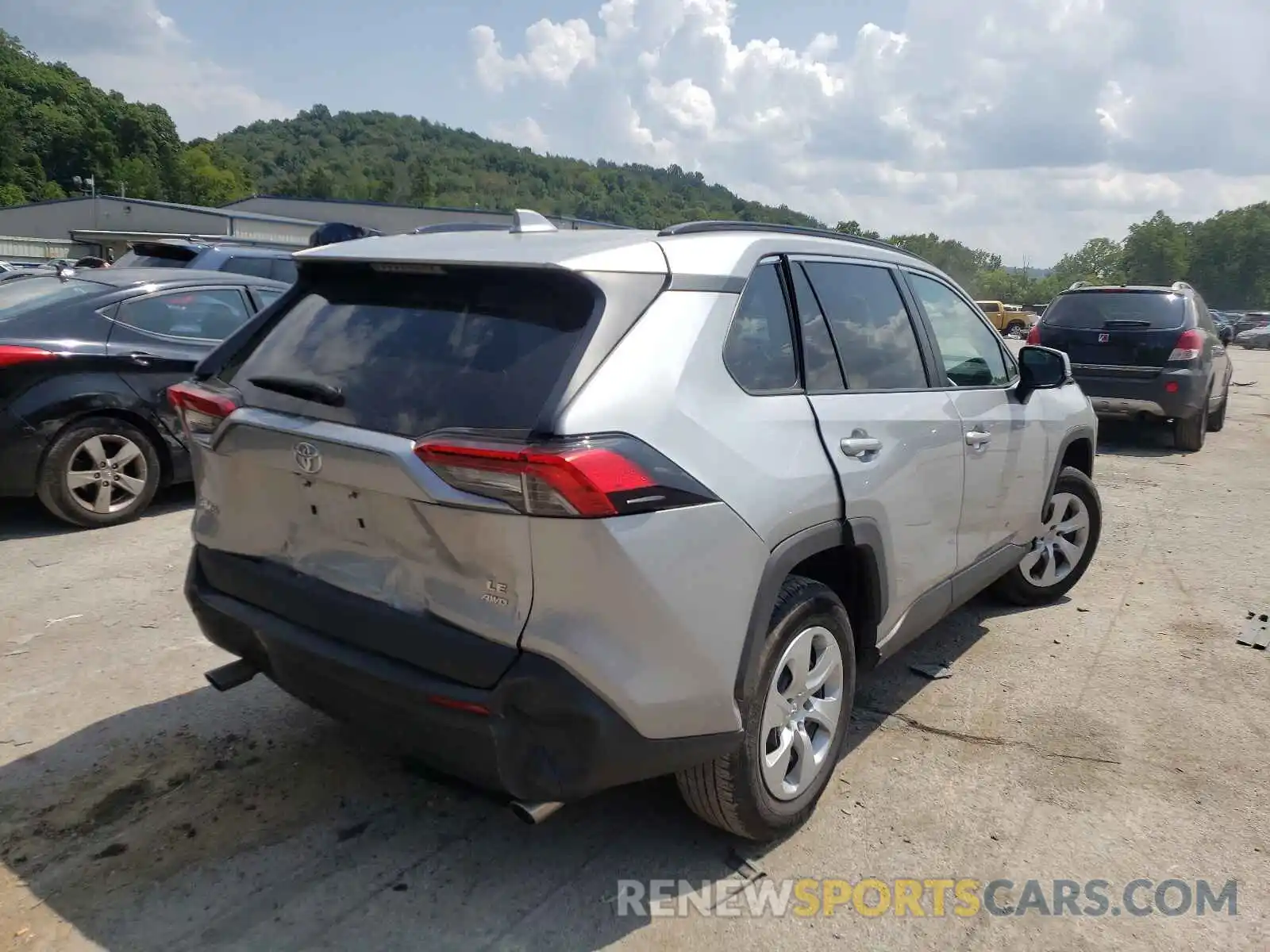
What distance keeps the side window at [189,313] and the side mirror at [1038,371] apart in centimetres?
472

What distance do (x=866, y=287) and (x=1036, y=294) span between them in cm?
12074

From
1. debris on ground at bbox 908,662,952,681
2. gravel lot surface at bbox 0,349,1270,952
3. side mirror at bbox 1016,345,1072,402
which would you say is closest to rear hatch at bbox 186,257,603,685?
gravel lot surface at bbox 0,349,1270,952

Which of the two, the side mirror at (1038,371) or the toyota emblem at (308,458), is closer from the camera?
the toyota emblem at (308,458)

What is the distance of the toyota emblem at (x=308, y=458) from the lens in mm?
2570

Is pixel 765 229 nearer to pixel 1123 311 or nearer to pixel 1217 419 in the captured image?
pixel 1123 311

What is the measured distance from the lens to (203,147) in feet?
348

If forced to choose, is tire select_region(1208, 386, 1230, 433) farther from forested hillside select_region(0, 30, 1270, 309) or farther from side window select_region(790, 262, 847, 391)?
forested hillside select_region(0, 30, 1270, 309)

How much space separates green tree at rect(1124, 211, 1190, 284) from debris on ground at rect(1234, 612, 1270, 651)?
374 feet

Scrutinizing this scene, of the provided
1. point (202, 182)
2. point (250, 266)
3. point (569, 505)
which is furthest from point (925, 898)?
point (202, 182)

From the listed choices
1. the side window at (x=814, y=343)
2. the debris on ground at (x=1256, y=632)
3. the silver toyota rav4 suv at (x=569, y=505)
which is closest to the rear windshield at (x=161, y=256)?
the silver toyota rav4 suv at (x=569, y=505)

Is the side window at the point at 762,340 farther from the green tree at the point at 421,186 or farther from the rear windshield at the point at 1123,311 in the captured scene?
the green tree at the point at 421,186

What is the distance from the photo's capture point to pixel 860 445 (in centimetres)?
311

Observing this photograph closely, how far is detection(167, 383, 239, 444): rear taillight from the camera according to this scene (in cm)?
291

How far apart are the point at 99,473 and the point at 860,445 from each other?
4.99 meters
